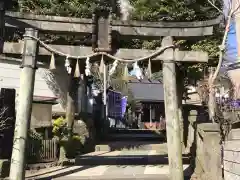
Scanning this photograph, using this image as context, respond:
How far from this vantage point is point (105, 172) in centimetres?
1005

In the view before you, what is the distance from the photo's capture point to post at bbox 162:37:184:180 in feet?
25.4

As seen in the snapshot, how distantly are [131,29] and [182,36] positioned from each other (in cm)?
141

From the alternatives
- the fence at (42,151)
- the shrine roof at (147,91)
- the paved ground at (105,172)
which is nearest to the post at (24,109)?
the paved ground at (105,172)

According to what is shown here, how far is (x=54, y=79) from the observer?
56.3 ft

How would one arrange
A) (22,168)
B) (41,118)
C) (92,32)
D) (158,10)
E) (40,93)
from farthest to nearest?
1. (40,93)
2. (158,10)
3. (41,118)
4. (92,32)
5. (22,168)

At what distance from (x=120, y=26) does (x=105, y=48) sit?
757 millimetres

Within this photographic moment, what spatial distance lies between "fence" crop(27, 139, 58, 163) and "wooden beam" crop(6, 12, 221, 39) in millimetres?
4671

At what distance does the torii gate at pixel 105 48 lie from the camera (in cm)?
782

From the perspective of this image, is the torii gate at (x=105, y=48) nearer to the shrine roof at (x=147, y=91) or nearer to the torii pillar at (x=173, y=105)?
the torii pillar at (x=173, y=105)

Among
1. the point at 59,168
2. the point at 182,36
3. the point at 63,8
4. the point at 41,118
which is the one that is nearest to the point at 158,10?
the point at 63,8

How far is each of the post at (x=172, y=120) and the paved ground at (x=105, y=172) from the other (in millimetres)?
1281

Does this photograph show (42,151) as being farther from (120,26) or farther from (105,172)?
(120,26)

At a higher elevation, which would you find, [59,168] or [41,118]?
[41,118]

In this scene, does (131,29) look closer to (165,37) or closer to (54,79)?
(165,37)
